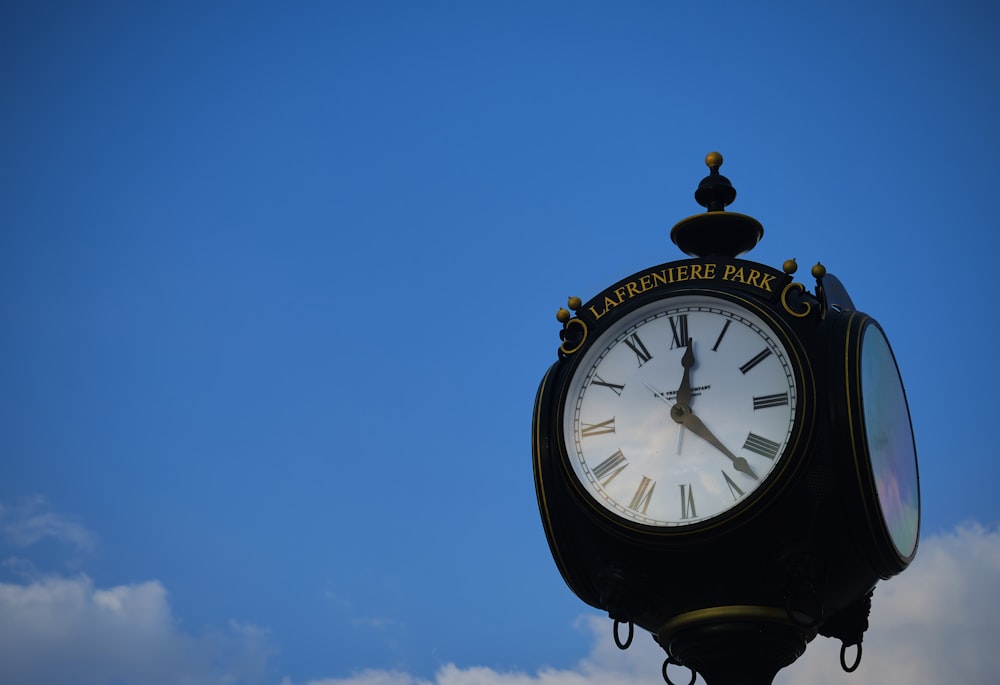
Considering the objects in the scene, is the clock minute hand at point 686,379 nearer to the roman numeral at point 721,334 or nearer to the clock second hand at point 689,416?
the clock second hand at point 689,416

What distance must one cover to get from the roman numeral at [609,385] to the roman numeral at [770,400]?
0.86m

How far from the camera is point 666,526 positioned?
9516 mm

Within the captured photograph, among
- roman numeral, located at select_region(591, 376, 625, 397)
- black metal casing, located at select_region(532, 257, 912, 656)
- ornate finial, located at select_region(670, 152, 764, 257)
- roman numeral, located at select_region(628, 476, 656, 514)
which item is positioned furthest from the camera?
ornate finial, located at select_region(670, 152, 764, 257)

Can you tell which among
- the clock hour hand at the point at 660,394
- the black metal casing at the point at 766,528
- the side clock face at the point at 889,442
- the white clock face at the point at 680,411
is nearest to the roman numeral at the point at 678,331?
the white clock face at the point at 680,411

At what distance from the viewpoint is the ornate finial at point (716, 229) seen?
10.9 m

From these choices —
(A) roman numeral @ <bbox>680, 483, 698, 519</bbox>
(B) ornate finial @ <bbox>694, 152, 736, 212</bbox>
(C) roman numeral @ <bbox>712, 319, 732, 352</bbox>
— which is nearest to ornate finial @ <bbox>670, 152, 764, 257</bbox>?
(B) ornate finial @ <bbox>694, 152, 736, 212</bbox>

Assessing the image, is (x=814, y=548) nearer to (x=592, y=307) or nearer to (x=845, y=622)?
(x=845, y=622)

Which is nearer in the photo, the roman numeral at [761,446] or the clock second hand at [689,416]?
the roman numeral at [761,446]

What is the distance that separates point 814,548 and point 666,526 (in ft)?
2.72

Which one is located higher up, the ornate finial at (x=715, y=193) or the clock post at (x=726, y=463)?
the ornate finial at (x=715, y=193)

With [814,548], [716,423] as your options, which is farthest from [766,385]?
[814,548]

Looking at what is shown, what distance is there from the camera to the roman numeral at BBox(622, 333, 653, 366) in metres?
10.3

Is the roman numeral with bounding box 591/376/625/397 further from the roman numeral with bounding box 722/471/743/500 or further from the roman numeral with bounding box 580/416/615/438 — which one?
the roman numeral with bounding box 722/471/743/500

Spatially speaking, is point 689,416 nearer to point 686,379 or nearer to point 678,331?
point 686,379
